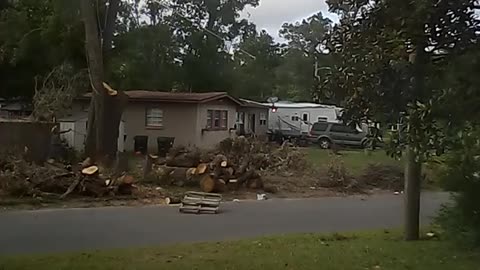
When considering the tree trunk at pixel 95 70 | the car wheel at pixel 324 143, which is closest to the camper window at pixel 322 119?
the car wheel at pixel 324 143

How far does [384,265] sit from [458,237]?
2067 millimetres

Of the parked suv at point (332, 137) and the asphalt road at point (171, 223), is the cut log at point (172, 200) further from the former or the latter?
the parked suv at point (332, 137)

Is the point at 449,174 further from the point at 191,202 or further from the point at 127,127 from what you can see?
the point at 127,127

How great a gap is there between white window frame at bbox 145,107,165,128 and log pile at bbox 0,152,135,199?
1663cm

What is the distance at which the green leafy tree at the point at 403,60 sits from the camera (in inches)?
330

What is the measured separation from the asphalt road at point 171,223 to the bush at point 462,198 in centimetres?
323

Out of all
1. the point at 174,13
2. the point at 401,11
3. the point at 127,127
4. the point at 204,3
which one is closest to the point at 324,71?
the point at 401,11

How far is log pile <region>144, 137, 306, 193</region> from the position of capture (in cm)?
2134

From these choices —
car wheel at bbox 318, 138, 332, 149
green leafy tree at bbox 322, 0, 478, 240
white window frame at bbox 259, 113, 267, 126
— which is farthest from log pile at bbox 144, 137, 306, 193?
white window frame at bbox 259, 113, 267, 126

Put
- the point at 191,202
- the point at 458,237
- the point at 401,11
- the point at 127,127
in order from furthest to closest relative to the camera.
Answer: the point at 127,127, the point at 191,202, the point at 458,237, the point at 401,11

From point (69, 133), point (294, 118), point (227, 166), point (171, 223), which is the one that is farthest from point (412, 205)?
point (294, 118)

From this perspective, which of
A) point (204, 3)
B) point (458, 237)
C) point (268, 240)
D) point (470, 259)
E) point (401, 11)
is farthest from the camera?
point (204, 3)

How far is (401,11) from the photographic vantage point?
8.70 m

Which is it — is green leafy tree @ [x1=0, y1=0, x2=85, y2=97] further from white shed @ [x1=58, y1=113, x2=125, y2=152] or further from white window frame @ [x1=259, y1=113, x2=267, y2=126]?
white window frame @ [x1=259, y1=113, x2=267, y2=126]
